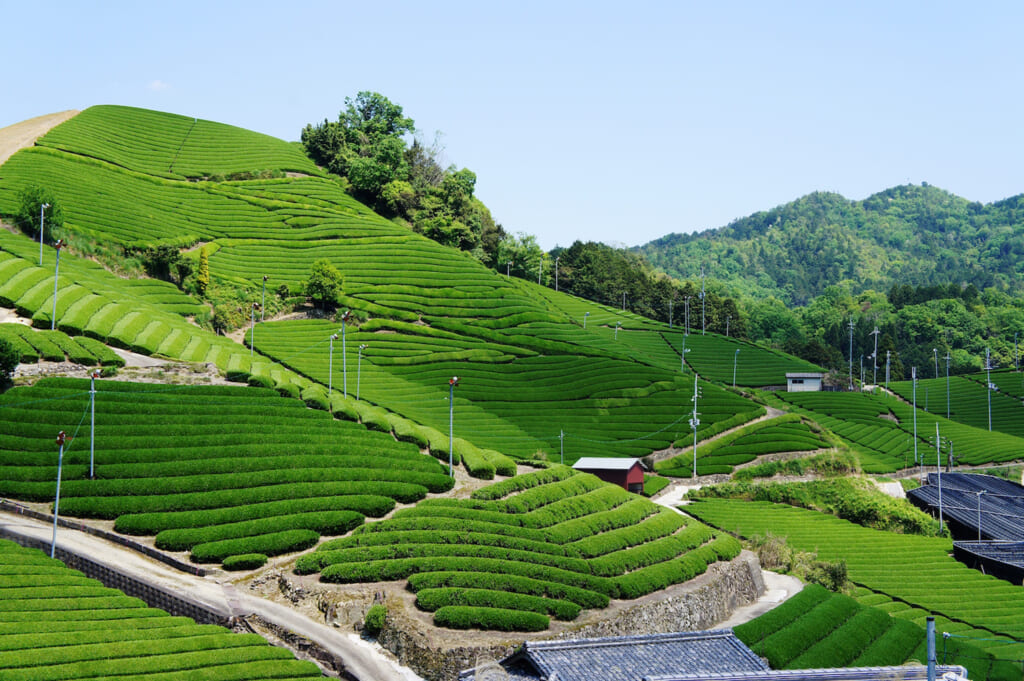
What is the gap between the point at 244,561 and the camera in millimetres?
35844

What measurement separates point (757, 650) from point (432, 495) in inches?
630

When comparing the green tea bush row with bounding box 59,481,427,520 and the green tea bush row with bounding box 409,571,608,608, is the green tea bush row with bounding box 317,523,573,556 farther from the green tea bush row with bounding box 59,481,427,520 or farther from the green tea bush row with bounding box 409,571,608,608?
the green tea bush row with bounding box 59,481,427,520

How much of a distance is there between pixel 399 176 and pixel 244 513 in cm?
9206

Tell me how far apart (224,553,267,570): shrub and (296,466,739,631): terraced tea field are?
1.50 meters

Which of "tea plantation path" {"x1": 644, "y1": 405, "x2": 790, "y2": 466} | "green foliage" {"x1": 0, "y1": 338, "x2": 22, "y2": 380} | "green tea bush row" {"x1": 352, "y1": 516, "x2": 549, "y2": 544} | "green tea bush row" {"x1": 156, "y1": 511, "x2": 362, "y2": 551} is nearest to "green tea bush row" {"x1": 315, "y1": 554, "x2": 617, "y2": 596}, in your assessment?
"green tea bush row" {"x1": 156, "y1": 511, "x2": 362, "y2": 551}

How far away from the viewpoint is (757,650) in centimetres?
3503

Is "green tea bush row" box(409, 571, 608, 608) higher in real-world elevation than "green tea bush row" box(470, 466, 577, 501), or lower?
lower

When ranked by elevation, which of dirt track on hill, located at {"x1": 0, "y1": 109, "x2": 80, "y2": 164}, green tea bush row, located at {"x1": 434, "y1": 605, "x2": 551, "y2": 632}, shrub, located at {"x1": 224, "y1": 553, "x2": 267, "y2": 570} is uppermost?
dirt track on hill, located at {"x1": 0, "y1": 109, "x2": 80, "y2": 164}

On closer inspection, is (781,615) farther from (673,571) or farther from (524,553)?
(524,553)

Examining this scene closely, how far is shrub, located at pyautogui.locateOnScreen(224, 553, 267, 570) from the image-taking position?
3578 centimetres

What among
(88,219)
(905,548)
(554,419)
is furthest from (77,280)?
(905,548)

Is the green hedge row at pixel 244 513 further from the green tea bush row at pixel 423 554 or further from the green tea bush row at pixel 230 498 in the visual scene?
the green tea bush row at pixel 423 554

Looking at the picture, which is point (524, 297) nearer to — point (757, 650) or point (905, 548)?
point (905, 548)

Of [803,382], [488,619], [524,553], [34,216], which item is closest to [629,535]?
[524,553]
